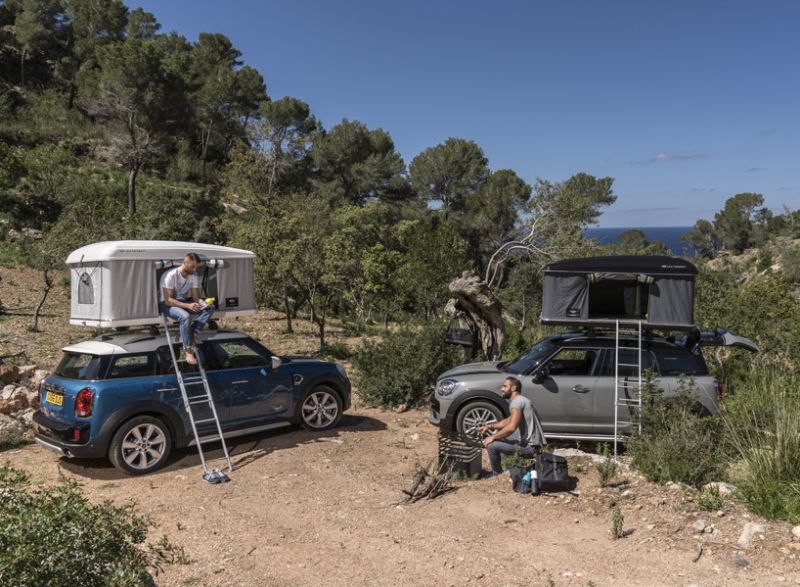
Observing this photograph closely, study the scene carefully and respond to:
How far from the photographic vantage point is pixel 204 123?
156 feet

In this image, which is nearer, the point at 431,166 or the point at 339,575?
the point at 339,575

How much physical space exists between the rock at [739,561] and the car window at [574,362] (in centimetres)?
365

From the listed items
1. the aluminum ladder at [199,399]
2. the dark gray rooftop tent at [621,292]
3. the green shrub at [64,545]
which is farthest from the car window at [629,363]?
the green shrub at [64,545]

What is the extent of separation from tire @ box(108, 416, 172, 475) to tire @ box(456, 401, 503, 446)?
153 inches

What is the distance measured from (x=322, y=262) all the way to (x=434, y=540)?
42.8 ft

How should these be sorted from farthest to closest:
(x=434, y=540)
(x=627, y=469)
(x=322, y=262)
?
(x=322, y=262)
(x=627, y=469)
(x=434, y=540)

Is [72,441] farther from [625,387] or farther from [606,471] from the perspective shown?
[625,387]

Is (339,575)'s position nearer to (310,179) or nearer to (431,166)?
(310,179)

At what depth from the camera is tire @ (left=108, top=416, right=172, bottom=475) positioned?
6.99 meters

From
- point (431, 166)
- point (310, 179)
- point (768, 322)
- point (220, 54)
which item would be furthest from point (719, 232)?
point (768, 322)

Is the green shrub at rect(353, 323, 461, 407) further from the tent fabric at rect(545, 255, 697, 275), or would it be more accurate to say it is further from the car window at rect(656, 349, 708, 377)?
the car window at rect(656, 349, 708, 377)

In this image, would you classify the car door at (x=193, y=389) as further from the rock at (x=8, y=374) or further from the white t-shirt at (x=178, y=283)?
the rock at (x=8, y=374)

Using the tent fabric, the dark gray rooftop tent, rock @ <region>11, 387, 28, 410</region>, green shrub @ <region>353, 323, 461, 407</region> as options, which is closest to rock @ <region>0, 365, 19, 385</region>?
rock @ <region>11, 387, 28, 410</region>

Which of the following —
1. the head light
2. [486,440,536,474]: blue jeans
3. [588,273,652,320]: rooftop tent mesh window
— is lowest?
[486,440,536,474]: blue jeans
